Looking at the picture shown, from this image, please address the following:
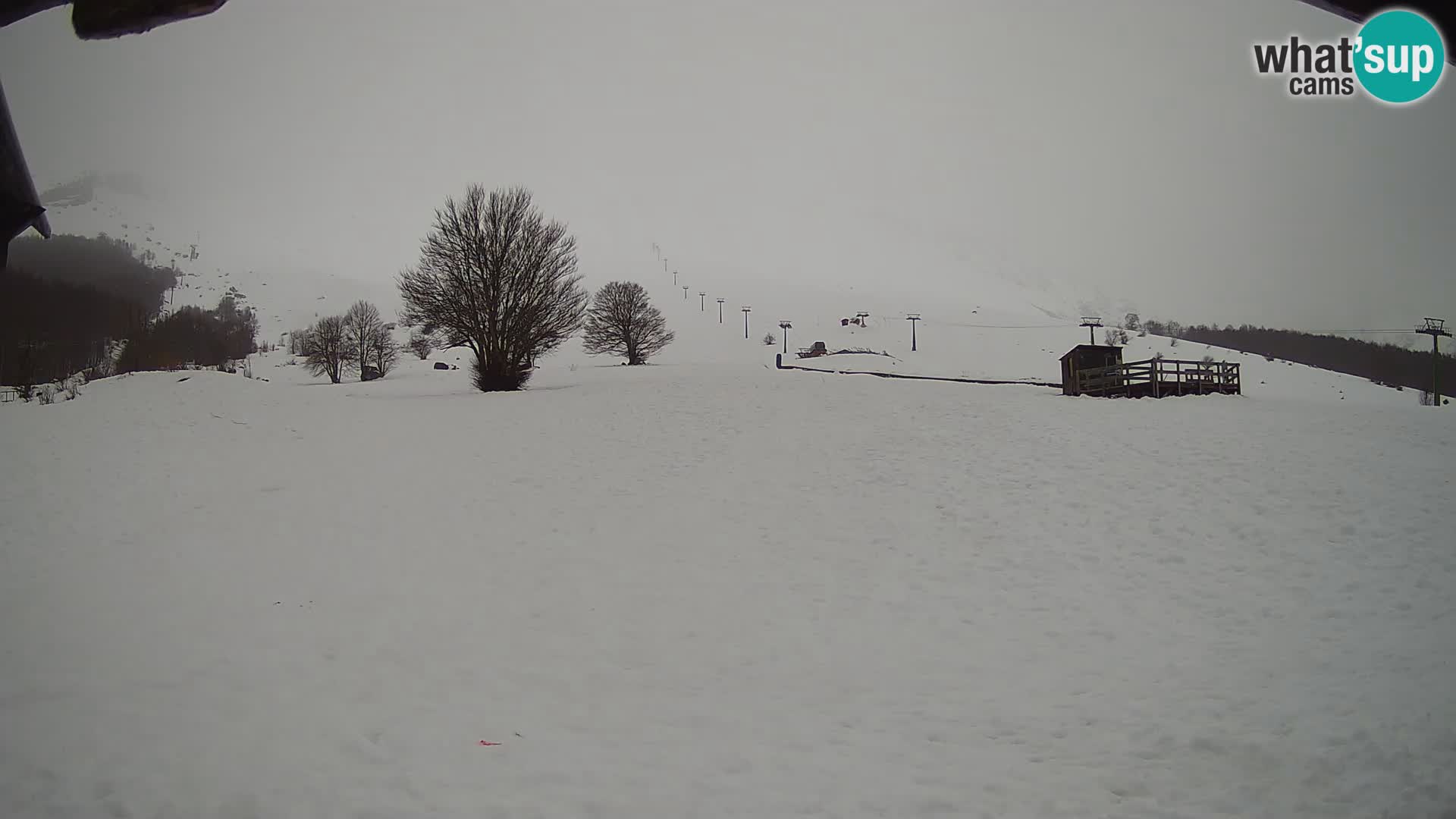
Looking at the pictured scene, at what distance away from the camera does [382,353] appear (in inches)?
2438

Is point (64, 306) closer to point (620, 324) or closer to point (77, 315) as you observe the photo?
point (77, 315)

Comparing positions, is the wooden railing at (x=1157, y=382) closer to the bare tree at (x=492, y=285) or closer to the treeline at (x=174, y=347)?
the bare tree at (x=492, y=285)

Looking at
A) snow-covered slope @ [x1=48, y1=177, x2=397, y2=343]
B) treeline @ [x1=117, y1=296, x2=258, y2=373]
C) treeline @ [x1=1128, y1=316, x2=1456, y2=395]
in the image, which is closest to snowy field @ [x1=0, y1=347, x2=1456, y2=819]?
treeline @ [x1=117, y1=296, x2=258, y2=373]

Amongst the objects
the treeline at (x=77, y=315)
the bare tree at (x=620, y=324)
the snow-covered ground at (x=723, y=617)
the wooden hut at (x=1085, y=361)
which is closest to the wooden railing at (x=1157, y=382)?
the wooden hut at (x=1085, y=361)

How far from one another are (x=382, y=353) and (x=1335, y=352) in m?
85.8

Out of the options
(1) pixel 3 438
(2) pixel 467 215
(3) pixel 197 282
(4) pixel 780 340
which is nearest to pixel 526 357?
(2) pixel 467 215

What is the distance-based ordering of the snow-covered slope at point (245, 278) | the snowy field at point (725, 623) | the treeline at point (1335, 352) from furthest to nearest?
the snow-covered slope at point (245, 278) → the treeline at point (1335, 352) → the snowy field at point (725, 623)

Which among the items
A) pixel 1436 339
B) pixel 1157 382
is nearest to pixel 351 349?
pixel 1157 382

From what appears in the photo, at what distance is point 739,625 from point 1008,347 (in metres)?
74.9

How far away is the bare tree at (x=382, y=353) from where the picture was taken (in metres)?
60.7

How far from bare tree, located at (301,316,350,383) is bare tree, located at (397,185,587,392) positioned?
31.3m

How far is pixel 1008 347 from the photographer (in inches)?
2975

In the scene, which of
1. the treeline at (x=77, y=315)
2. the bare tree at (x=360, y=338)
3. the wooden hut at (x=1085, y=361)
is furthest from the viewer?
the bare tree at (x=360, y=338)

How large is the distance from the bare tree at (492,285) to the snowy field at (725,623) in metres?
12.4
